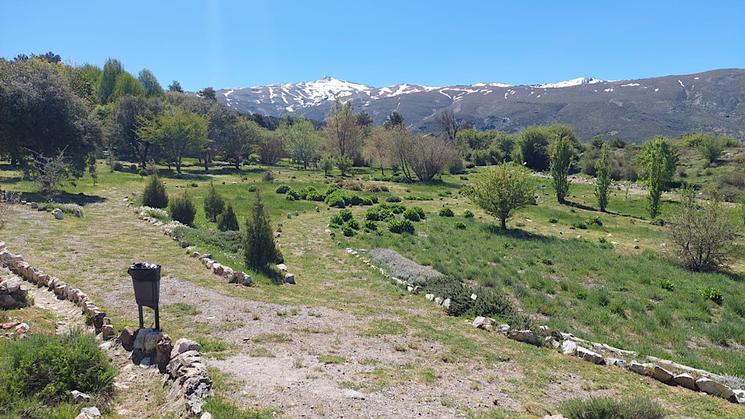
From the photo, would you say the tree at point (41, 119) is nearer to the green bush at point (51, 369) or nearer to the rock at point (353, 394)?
the green bush at point (51, 369)

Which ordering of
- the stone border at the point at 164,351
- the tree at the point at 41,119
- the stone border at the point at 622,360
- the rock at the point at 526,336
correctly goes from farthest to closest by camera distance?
the tree at the point at 41,119, the rock at the point at 526,336, the stone border at the point at 622,360, the stone border at the point at 164,351

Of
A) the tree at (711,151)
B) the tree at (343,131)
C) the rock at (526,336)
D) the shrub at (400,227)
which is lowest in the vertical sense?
the rock at (526,336)

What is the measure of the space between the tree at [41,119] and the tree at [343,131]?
45652mm

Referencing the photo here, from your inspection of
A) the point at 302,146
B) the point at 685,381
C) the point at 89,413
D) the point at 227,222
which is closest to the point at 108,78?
the point at 302,146

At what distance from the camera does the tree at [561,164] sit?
143 feet

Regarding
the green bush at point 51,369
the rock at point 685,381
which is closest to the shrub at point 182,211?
the green bush at point 51,369

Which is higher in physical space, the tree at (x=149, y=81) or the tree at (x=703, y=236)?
the tree at (x=149, y=81)

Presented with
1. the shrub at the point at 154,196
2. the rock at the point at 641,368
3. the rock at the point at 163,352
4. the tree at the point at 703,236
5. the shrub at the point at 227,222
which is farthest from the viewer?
the shrub at the point at 154,196

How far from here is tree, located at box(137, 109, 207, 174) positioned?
54281 mm

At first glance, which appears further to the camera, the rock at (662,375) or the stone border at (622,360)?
the rock at (662,375)

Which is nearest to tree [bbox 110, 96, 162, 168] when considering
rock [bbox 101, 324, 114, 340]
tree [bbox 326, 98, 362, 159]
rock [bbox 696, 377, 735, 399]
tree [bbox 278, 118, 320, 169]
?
tree [bbox 278, 118, 320, 169]

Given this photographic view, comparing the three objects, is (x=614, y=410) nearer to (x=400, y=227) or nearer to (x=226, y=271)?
(x=226, y=271)

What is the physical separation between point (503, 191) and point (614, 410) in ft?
75.5

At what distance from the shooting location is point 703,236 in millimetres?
20062
